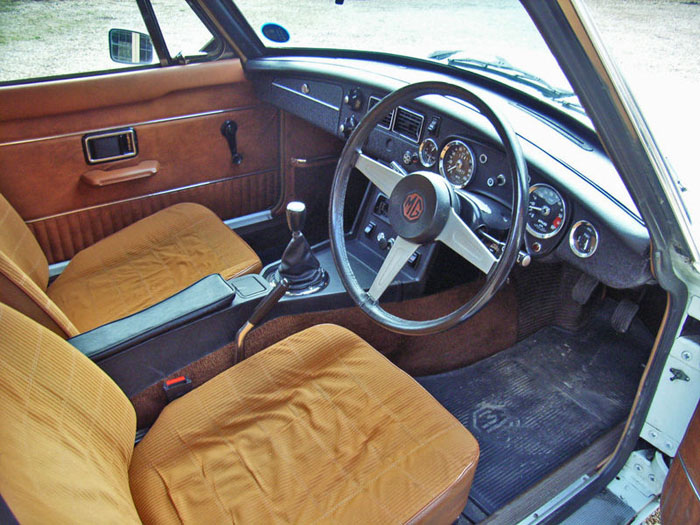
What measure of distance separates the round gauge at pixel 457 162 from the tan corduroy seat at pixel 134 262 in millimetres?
678

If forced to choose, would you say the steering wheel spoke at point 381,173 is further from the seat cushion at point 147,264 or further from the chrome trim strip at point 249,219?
the chrome trim strip at point 249,219

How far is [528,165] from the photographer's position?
144cm

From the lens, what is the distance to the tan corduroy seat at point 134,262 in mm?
1683

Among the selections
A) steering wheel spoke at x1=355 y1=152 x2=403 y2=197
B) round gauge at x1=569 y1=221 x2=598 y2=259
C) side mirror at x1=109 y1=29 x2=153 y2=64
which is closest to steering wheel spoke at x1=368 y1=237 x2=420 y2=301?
steering wheel spoke at x1=355 y1=152 x2=403 y2=197

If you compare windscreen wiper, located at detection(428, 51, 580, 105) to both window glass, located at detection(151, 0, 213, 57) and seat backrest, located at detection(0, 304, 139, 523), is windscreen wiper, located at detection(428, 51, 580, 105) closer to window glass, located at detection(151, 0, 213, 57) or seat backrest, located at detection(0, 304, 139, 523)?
window glass, located at detection(151, 0, 213, 57)

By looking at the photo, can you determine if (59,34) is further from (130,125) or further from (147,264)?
(147,264)

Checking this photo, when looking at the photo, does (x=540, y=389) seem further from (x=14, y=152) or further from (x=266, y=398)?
(x=14, y=152)

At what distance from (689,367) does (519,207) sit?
518mm

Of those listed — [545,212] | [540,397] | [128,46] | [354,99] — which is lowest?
[540,397]

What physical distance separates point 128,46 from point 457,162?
123 cm

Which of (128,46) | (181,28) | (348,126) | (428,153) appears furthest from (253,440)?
(181,28)

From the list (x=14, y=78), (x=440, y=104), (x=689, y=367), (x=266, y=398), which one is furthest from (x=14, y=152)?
(x=689, y=367)

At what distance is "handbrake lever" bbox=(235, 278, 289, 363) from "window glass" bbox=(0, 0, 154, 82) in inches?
42.5

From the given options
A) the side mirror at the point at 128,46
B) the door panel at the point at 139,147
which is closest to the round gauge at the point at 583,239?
the door panel at the point at 139,147
